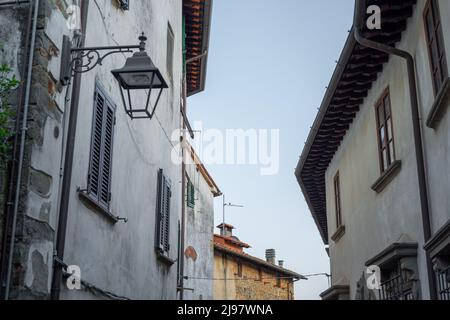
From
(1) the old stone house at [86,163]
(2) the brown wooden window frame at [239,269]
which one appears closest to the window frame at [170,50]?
(1) the old stone house at [86,163]

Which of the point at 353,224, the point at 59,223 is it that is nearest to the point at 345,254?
the point at 353,224

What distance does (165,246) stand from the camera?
11.9m

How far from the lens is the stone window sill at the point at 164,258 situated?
11284 millimetres

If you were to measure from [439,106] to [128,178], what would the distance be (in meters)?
4.48

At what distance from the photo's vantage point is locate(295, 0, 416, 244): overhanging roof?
30.2ft

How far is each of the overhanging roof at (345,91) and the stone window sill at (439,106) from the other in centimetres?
195

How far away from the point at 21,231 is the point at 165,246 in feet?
20.9

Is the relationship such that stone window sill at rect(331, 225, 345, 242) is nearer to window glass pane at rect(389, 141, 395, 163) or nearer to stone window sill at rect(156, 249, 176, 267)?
stone window sill at rect(156, 249, 176, 267)

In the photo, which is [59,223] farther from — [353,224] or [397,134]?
[353,224]

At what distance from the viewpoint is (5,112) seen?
226 inches

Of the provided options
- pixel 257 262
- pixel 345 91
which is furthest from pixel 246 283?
pixel 345 91

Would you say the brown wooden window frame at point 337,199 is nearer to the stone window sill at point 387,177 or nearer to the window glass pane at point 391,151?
the stone window sill at point 387,177
